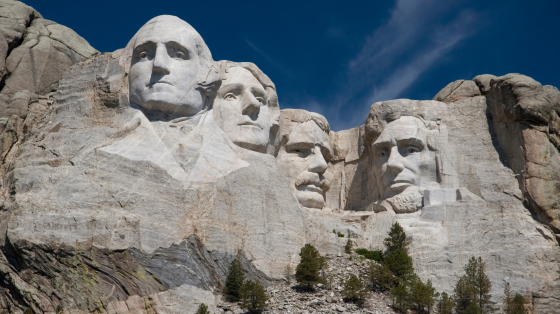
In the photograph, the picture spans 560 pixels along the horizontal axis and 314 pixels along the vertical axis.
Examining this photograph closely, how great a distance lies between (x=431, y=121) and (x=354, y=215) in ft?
10.6

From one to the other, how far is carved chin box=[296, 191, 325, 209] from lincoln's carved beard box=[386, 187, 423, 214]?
1.87m

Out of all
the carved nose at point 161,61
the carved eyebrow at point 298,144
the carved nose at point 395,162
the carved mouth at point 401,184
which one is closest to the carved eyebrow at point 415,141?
the carved nose at point 395,162

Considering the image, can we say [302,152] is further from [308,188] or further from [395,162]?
[395,162]

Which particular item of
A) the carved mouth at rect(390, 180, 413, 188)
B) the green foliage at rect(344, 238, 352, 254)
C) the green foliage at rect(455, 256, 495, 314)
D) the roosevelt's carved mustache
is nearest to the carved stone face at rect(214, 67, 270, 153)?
the roosevelt's carved mustache

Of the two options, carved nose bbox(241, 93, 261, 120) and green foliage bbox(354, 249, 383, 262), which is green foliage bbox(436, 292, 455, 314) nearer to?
green foliage bbox(354, 249, 383, 262)

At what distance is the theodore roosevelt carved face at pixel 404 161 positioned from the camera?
83.1ft

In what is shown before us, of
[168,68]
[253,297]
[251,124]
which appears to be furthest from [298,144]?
[253,297]

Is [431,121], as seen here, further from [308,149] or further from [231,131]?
→ [231,131]

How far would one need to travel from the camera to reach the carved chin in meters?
25.6

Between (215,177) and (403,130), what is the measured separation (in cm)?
583

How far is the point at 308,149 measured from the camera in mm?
26594

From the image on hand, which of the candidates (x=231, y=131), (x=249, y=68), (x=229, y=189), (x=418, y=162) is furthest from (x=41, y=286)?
(x=418, y=162)

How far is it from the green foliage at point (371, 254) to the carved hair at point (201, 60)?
5.03m

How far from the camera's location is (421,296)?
70.3 feet
